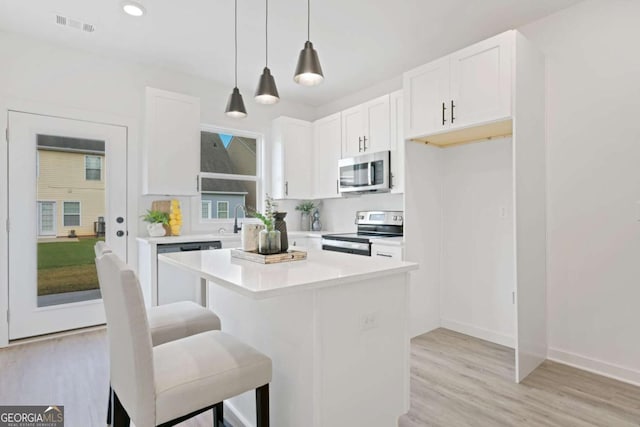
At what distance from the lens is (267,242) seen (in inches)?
75.5

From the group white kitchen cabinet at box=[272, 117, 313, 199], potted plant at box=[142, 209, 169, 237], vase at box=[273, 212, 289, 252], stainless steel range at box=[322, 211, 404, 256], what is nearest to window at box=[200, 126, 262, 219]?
white kitchen cabinet at box=[272, 117, 313, 199]

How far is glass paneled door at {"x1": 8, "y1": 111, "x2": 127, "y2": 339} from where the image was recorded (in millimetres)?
3148

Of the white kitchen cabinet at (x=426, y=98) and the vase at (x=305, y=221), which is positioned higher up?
the white kitchen cabinet at (x=426, y=98)

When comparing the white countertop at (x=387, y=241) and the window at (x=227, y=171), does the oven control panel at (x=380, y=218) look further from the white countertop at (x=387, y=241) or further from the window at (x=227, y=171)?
the window at (x=227, y=171)

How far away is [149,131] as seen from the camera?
3.55 m

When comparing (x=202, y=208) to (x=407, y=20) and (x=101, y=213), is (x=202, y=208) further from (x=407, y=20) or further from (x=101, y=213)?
(x=407, y=20)

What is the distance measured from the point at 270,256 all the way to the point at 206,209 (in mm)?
2700

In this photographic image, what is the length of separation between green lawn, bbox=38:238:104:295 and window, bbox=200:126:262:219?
1.24 meters

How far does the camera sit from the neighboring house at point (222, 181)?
14.2 ft

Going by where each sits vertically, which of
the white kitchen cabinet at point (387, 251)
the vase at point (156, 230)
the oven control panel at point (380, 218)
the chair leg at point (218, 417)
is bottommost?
the chair leg at point (218, 417)

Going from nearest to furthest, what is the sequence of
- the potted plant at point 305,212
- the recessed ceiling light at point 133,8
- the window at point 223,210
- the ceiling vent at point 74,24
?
the recessed ceiling light at point 133,8 → the ceiling vent at point 74,24 → the window at point 223,210 → the potted plant at point 305,212

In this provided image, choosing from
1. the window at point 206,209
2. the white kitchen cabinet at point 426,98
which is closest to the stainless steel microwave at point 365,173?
the white kitchen cabinet at point 426,98

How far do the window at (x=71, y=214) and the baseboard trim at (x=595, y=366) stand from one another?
4.46 meters

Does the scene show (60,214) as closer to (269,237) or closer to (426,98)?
(269,237)
